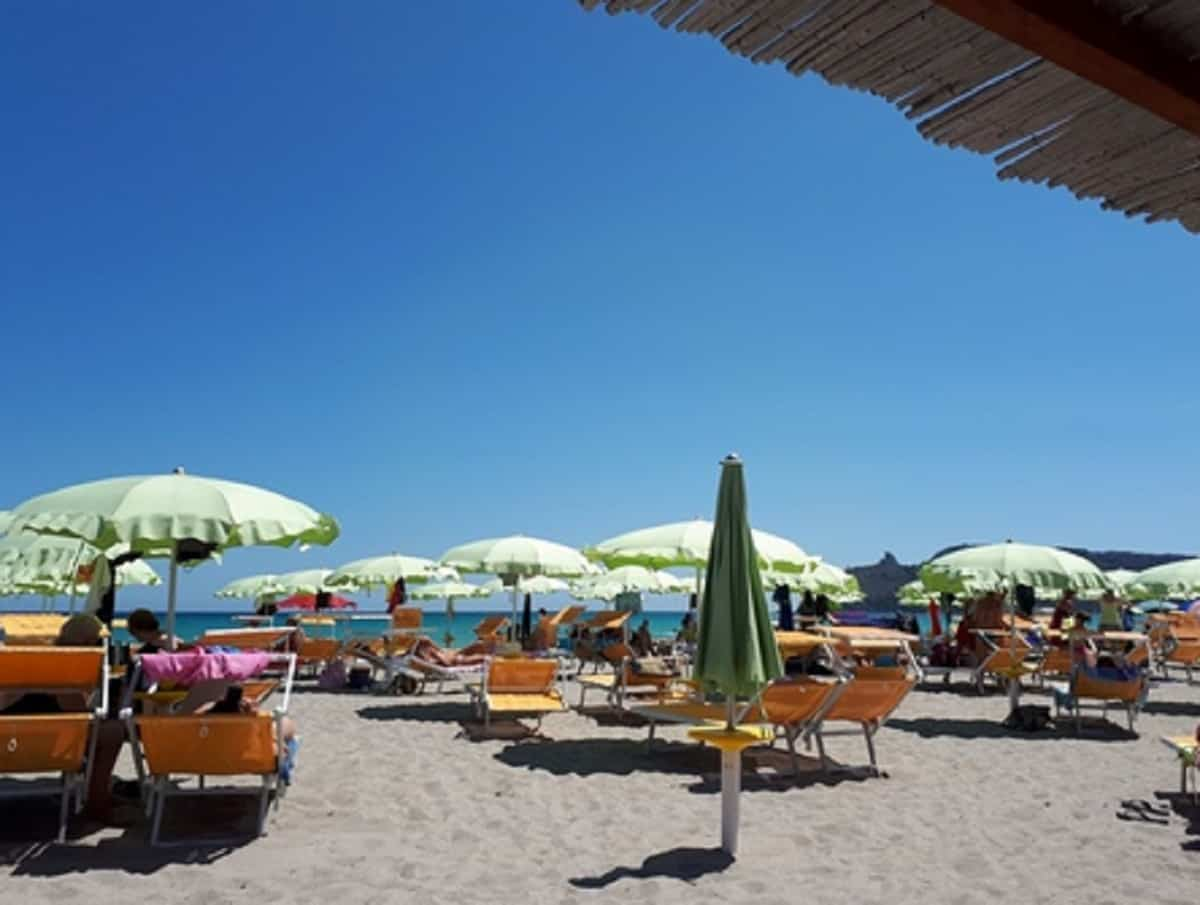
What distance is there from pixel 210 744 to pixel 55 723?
0.71 m

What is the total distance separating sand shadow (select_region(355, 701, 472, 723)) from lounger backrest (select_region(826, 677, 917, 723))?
3.69 meters

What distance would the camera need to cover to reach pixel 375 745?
24.0 feet

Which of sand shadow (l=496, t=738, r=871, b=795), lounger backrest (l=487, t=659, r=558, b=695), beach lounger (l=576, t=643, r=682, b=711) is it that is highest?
lounger backrest (l=487, t=659, r=558, b=695)

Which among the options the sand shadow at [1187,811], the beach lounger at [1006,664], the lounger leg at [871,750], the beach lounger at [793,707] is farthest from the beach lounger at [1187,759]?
the beach lounger at [1006,664]

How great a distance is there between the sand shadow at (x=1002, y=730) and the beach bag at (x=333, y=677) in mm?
6662

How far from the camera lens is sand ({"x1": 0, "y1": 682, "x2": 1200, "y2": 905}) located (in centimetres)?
400

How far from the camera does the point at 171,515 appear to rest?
17.0 feet

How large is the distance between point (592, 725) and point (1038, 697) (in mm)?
6256

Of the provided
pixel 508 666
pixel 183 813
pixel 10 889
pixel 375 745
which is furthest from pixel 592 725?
pixel 10 889

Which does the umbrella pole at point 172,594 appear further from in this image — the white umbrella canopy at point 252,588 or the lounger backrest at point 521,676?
the white umbrella canopy at point 252,588

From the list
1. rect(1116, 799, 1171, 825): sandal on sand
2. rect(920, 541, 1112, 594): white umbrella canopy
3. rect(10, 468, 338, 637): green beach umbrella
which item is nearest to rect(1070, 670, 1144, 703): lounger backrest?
rect(920, 541, 1112, 594): white umbrella canopy

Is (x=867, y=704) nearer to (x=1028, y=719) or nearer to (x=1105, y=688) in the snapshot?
(x=1028, y=719)

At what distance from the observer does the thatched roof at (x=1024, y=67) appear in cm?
183

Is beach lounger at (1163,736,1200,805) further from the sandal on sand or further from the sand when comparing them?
the sandal on sand
